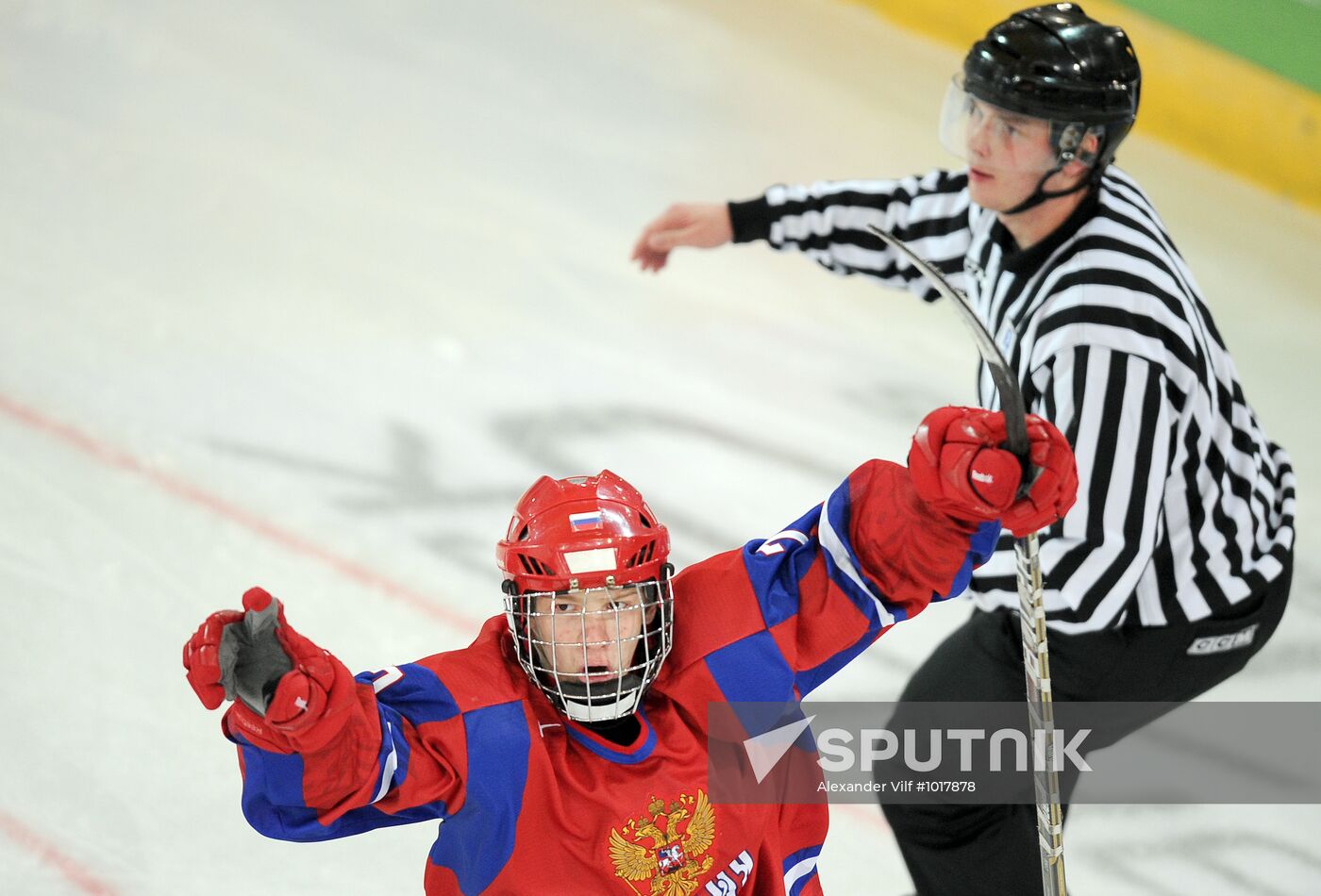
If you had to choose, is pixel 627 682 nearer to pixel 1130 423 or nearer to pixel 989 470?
pixel 989 470

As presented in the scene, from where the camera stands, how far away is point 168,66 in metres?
5.39

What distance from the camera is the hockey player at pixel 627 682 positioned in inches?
66.4

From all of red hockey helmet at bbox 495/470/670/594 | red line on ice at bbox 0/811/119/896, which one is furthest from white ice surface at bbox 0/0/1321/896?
red hockey helmet at bbox 495/470/670/594

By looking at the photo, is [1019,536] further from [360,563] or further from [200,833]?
[360,563]

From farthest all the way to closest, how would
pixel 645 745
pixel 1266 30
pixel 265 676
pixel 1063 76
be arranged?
pixel 1266 30
pixel 1063 76
pixel 645 745
pixel 265 676

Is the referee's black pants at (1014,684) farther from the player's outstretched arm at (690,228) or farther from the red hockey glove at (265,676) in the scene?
Result: the red hockey glove at (265,676)

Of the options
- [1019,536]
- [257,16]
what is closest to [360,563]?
[1019,536]

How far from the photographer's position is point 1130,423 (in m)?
2.08

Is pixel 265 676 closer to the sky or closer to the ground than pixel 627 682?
closer to the ground

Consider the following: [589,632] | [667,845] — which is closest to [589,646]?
[589,632]

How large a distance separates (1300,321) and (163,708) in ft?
12.3

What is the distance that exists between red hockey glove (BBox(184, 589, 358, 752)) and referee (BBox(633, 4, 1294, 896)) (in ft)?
3.59

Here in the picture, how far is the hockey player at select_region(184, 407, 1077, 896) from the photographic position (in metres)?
1.69

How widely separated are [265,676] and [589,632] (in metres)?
0.40
